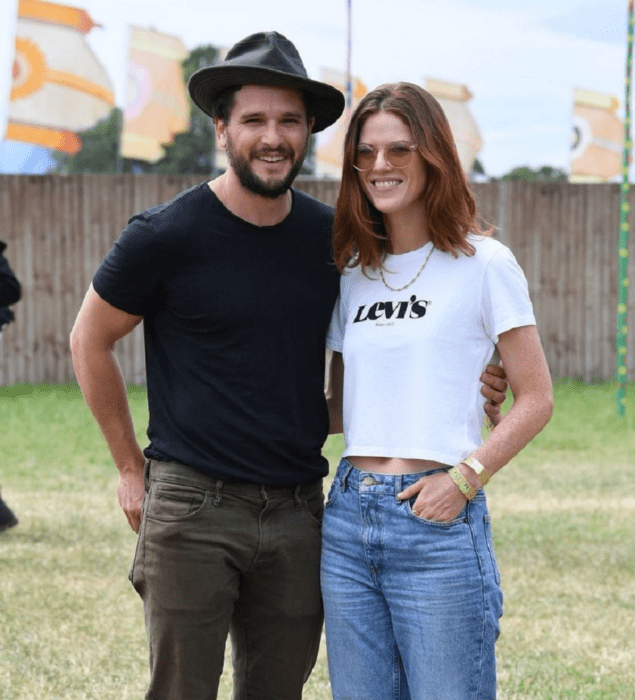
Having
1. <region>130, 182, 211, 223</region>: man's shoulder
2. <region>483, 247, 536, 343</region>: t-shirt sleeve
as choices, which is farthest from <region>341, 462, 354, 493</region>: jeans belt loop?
<region>130, 182, 211, 223</region>: man's shoulder

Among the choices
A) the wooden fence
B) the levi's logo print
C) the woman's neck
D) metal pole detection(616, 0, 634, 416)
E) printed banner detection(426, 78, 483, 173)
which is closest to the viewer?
the levi's logo print

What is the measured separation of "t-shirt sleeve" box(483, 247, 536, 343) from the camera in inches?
103

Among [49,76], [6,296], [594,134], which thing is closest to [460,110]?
[594,134]

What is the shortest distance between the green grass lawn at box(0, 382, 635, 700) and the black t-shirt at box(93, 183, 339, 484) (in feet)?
6.24

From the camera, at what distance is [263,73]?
2861mm

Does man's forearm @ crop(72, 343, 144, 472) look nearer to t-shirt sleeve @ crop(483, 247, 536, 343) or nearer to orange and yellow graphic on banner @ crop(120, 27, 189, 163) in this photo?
t-shirt sleeve @ crop(483, 247, 536, 343)

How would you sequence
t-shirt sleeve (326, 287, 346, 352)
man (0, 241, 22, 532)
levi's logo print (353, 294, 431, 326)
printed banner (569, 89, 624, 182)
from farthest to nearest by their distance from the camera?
printed banner (569, 89, 624, 182)
man (0, 241, 22, 532)
t-shirt sleeve (326, 287, 346, 352)
levi's logo print (353, 294, 431, 326)

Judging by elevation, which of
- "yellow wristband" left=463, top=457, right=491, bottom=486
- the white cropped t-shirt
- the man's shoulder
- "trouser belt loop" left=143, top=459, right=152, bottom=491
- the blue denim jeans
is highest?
the man's shoulder

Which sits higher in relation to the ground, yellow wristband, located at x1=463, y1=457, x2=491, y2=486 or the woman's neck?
the woman's neck

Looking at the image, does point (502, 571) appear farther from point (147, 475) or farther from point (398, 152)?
point (398, 152)

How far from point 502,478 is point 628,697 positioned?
4.38 m

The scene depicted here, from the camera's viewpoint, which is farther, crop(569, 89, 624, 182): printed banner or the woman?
crop(569, 89, 624, 182): printed banner

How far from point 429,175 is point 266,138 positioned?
1.39 feet

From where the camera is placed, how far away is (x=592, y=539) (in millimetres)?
6922
